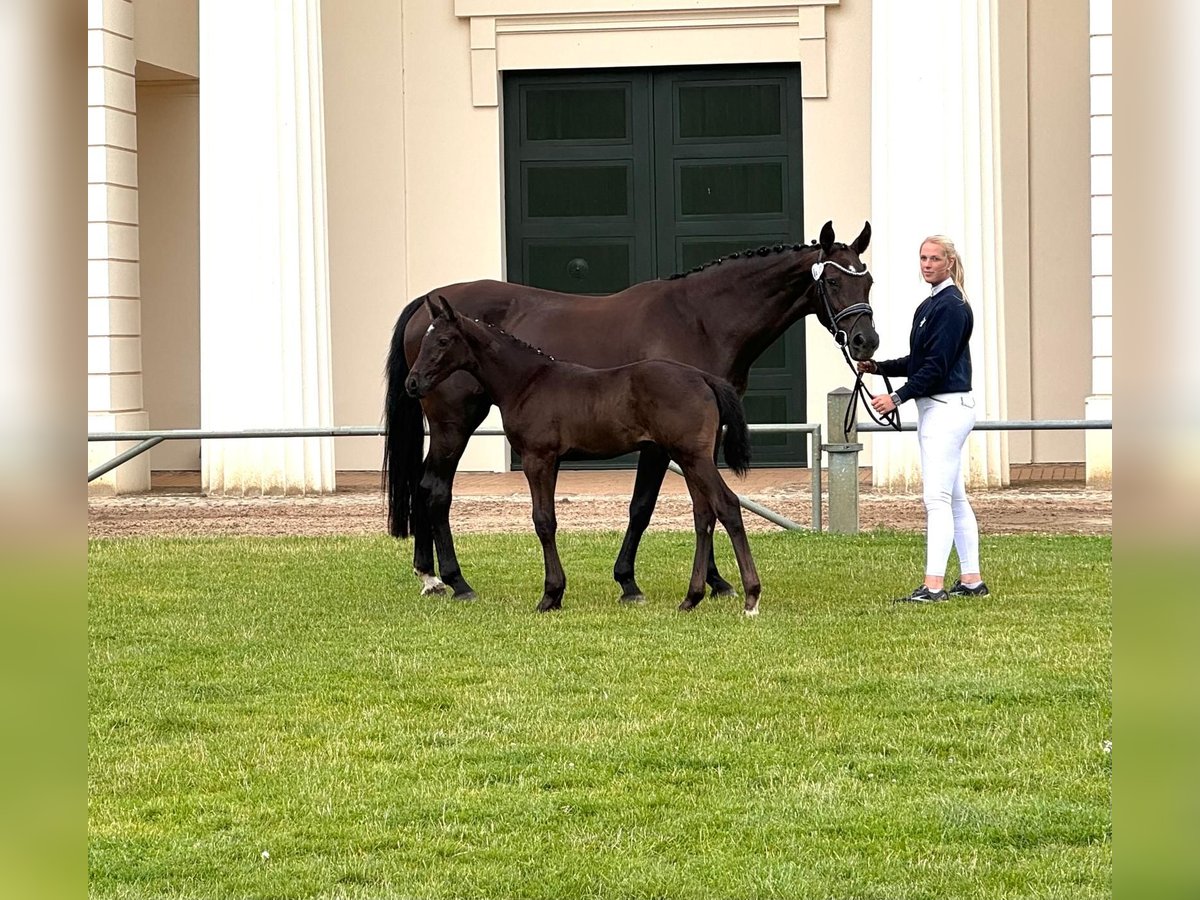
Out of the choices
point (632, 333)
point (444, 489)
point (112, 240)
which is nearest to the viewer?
point (632, 333)

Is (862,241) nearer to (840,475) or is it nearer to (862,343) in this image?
(862,343)

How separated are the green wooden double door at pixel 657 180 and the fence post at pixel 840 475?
6.29 metres

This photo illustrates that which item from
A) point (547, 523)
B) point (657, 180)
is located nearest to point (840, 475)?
point (547, 523)

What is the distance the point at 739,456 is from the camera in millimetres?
8688

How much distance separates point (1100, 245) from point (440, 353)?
29.1ft

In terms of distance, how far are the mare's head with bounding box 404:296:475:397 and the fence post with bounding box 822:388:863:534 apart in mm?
4252

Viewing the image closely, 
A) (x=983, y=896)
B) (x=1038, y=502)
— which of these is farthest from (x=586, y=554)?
(x=983, y=896)

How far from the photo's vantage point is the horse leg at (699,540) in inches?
350

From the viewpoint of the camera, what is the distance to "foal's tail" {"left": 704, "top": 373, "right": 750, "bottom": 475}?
865 centimetres

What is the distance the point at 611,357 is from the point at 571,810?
4951 mm

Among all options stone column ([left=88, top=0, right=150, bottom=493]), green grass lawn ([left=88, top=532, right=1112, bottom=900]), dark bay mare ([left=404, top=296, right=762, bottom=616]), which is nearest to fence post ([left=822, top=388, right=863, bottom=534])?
green grass lawn ([left=88, top=532, right=1112, bottom=900])

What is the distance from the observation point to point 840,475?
12.6 m

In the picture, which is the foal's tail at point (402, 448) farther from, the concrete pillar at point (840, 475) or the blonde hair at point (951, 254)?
the concrete pillar at point (840, 475)
